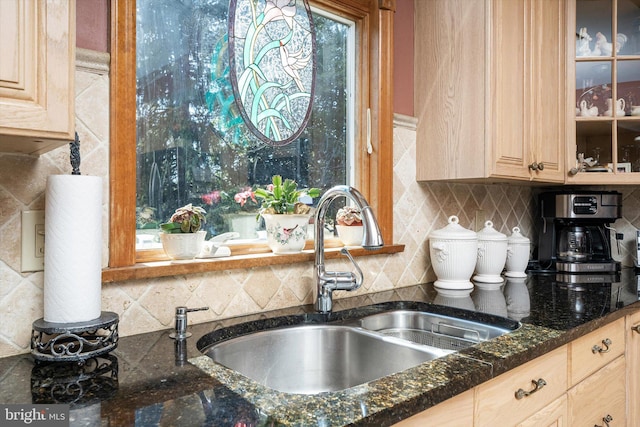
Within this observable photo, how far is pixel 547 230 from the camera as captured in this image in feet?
8.04

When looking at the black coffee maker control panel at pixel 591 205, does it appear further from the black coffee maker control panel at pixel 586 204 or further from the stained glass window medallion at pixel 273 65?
the stained glass window medallion at pixel 273 65

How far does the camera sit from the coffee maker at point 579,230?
229 cm

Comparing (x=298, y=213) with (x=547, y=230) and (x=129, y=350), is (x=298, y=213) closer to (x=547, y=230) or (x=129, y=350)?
(x=129, y=350)

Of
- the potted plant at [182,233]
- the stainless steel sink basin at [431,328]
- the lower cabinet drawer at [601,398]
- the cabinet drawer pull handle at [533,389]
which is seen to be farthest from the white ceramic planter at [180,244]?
the lower cabinet drawer at [601,398]

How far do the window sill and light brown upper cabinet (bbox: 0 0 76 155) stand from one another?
44 cm

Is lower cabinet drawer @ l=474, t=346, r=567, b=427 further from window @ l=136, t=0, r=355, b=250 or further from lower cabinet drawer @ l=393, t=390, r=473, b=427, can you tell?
window @ l=136, t=0, r=355, b=250

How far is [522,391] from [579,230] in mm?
1530

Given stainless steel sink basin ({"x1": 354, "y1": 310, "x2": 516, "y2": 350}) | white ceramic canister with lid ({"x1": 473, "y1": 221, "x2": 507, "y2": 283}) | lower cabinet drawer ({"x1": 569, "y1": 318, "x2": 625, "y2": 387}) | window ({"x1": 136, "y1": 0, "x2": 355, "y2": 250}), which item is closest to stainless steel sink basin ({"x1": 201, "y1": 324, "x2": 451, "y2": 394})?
stainless steel sink basin ({"x1": 354, "y1": 310, "x2": 516, "y2": 350})

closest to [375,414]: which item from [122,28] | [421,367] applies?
[421,367]

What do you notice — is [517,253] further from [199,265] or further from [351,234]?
[199,265]

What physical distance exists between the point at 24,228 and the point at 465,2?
1.71m

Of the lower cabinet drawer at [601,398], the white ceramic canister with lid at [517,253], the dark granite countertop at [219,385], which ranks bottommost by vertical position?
the lower cabinet drawer at [601,398]

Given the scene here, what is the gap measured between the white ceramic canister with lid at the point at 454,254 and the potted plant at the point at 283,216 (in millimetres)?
605

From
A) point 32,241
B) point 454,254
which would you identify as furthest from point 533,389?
point 32,241
